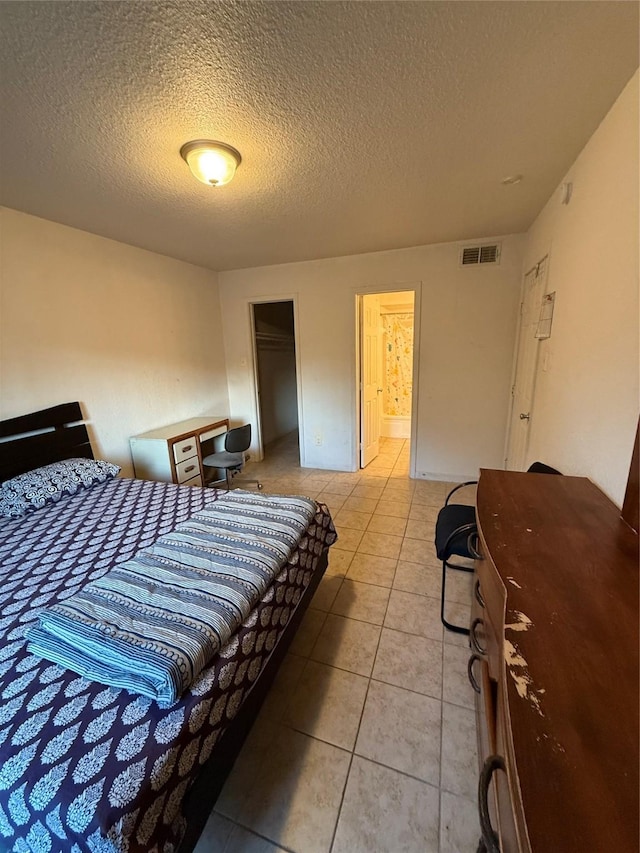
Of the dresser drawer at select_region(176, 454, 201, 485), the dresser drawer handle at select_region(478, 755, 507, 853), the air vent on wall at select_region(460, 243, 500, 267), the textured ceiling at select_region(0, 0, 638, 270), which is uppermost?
the textured ceiling at select_region(0, 0, 638, 270)

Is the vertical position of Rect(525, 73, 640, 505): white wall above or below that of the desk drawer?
above

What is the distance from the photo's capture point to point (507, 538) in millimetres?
1101

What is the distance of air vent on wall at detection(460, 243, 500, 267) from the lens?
10.2 feet

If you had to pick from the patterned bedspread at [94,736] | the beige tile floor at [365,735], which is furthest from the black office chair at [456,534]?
the patterned bedspread at [94,736]

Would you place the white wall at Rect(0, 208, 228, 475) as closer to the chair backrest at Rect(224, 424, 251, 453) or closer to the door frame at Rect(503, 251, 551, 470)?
the chair backrest at Rect(224, 424, 251, 453)

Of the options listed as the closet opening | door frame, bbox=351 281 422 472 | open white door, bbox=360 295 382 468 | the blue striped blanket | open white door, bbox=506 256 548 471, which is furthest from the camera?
the closet opening

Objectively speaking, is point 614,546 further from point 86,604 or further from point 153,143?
point 153,143

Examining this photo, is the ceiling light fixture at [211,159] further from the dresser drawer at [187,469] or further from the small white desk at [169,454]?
the dresser drawer at [187,469]

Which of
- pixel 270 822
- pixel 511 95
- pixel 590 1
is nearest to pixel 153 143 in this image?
pixel 511 95

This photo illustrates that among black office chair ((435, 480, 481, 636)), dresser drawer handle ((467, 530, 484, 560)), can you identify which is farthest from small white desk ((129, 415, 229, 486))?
dresser drawer handle ((467, 530, 484, 560))

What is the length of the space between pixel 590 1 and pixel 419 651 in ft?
8.39

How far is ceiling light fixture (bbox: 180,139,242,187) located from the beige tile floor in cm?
249

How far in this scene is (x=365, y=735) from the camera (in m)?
1.33

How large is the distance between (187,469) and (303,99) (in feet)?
9.50
